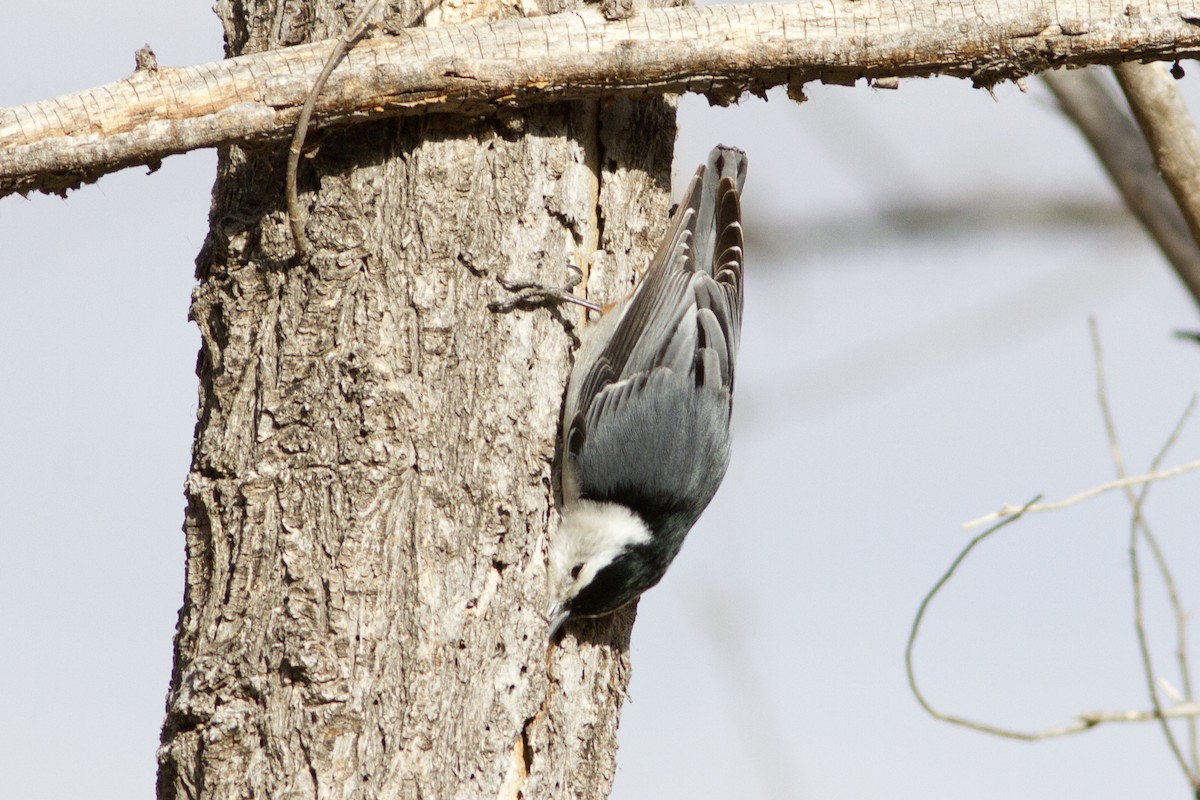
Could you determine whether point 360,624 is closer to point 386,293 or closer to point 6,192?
point 386,293

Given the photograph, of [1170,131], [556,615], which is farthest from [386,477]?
[1170,131]

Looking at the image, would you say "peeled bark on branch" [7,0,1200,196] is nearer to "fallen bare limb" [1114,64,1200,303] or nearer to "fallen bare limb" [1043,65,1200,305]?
"fallen bare limb" [1114,64,1200,303]

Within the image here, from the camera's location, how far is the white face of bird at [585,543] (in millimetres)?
2400

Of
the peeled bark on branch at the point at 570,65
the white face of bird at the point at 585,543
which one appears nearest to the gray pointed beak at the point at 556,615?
the white face of bird at the point at 585,543

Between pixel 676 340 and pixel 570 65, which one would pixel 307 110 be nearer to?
pixel 570 65

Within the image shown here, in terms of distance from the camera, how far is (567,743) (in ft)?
7.68

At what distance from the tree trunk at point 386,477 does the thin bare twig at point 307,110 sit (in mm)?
49

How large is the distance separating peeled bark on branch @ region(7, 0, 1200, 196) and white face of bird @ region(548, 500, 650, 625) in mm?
892

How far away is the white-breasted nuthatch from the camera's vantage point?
8.43 feet

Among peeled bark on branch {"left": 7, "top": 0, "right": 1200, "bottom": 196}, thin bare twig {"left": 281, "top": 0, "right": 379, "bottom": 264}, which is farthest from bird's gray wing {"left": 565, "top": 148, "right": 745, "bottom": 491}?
thin bare twig {"left": 281, "top": 0, "right": 379, "bottom": 264}

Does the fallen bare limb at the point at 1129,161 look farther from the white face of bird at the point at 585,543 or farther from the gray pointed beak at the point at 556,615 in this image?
the gray pointed beak at the point at 556,615

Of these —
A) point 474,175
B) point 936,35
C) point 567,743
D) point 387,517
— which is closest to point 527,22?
point 474,175

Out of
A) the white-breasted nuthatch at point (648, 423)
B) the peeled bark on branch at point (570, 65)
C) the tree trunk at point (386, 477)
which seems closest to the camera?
the tree trunk at point (386, 477)

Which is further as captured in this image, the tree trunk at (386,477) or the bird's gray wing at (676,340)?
the bird's gray wing at (676,340)
